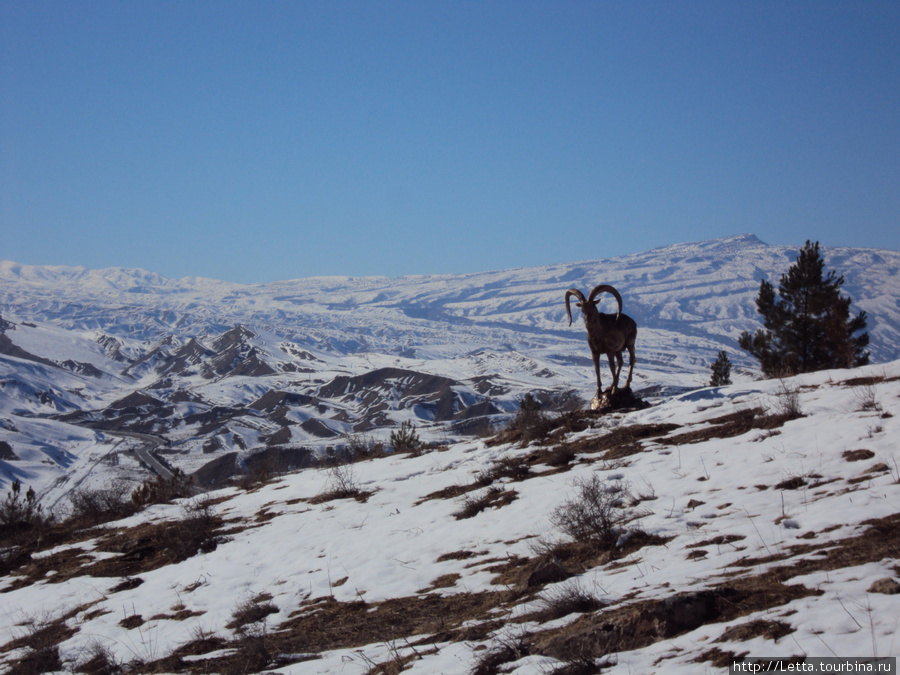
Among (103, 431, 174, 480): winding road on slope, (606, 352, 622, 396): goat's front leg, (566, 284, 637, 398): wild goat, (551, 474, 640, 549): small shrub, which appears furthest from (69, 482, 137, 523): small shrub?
(103, 431, 174, 480): winding road on slope

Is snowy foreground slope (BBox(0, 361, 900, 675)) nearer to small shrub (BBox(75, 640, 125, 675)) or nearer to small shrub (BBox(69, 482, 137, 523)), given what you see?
small shrub (BBox(75, 640, 125, 675))

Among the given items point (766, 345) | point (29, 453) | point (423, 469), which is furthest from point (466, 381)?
point (423, 469)

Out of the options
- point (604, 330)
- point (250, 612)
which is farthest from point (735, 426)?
point (250, 612)

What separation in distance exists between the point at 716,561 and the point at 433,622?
2.68 metres

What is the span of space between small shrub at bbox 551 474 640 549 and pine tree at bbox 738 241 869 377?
19.8 m

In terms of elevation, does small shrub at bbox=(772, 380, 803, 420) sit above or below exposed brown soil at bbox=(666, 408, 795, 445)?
above

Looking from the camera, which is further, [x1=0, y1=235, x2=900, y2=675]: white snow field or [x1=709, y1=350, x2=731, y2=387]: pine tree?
[x1=709, y1=350, x2=731, y2=387]: pine tree

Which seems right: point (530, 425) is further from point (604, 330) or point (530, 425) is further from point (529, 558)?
point (529, 558)

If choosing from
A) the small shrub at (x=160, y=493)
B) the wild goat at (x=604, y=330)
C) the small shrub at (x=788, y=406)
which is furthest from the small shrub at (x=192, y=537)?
the small shrub at (x=788, y=406)

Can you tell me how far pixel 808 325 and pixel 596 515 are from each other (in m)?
23.5

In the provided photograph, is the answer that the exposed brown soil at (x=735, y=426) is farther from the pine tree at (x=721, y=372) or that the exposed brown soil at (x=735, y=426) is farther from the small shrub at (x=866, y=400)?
the pine tree at (x=721, y=372)

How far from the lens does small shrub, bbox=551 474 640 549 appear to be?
7.59 m

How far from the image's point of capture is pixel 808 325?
27.3 meters

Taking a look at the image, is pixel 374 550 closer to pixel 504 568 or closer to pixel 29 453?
pixel 504 568
